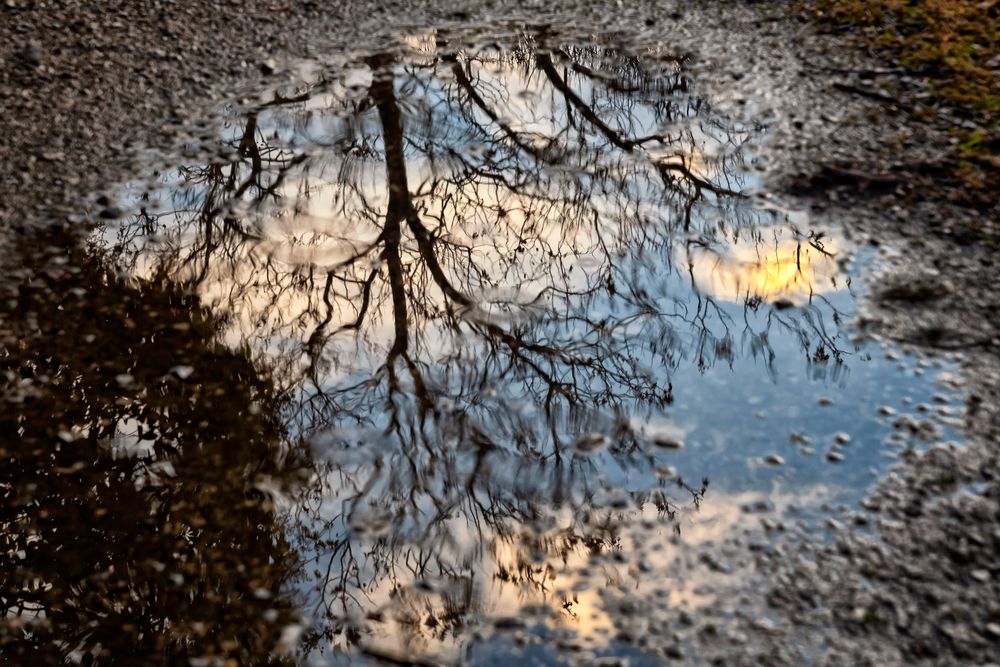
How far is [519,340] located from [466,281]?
0.52 metres

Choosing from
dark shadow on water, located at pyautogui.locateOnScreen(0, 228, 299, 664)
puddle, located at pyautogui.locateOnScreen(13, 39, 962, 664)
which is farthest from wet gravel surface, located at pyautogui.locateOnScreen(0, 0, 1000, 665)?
dark shadow on water, located at pyautogui.locateOnScreen(0, 228, 299, 664)

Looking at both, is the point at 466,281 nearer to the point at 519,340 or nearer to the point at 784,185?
the point at 519,340

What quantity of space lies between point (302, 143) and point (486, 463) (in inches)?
109

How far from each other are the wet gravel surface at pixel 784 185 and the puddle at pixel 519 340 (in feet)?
0.47

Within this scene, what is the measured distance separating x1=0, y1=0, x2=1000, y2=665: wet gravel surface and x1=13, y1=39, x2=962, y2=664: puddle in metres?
0.14

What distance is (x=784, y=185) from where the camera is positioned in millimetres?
4898

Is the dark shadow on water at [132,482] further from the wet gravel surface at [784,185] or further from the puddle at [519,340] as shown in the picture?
the wet gravel surface at [784,185]

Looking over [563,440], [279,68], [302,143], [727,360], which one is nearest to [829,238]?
[727,360]

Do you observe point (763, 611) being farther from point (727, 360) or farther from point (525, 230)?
point (525, 230)

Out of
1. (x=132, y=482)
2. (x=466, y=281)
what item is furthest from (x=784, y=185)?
(x=132, y=482)

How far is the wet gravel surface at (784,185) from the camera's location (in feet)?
9.11

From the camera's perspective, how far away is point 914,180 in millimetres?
4754

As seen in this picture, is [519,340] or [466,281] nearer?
[519,340]

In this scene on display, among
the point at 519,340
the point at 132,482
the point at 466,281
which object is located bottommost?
the point at 132,482
